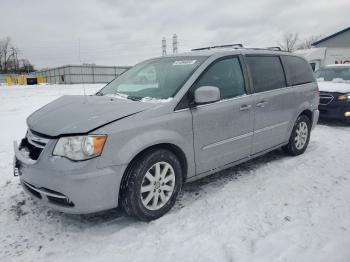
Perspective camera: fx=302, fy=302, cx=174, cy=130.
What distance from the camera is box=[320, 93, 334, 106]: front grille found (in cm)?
763

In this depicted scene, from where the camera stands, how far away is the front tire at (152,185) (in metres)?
2.78

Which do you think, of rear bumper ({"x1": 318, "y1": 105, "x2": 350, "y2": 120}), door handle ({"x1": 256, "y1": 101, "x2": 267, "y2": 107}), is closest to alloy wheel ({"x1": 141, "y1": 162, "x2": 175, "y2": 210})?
door handle ({"x1": 256, "y1": 101, "x2": 267, "y2": 107})

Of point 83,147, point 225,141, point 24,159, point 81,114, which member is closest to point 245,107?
point 225,141

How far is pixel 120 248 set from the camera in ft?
8.50

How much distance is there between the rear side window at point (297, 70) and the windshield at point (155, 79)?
6.26 ft

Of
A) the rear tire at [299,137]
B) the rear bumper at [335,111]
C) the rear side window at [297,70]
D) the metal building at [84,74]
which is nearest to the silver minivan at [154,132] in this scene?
the rear side window at [297,70]

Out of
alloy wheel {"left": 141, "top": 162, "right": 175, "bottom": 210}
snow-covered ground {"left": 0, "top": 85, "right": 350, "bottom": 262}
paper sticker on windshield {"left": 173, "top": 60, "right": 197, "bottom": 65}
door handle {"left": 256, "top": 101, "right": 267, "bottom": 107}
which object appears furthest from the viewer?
door handle {"left": 256, "top": 101, "right": 267, "bottom": 107}

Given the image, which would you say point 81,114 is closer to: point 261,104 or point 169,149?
point 169,149

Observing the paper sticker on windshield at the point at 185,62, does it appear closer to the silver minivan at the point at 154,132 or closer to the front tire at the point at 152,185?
the silver minivan at the point at 154,132

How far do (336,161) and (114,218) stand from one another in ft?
11.8

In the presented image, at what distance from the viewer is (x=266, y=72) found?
4320 millimetres

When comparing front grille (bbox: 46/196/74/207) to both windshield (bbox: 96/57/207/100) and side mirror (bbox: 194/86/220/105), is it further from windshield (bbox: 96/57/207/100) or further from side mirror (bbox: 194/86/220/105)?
side mirror (bbox: 194/86/220/105)

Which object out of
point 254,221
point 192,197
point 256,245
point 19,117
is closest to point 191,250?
point 256,245

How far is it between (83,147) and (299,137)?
12.5 feet
